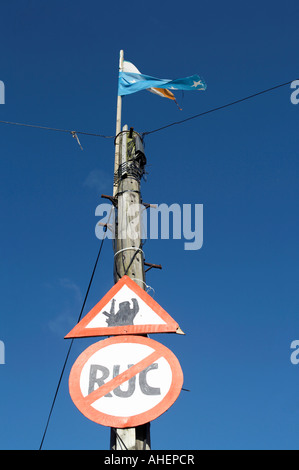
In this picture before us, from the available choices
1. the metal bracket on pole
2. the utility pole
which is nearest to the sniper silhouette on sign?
the utility pole

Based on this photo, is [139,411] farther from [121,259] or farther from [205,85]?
[205,85]

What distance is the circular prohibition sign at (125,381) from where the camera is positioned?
2887mm

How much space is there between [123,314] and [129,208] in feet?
4.93

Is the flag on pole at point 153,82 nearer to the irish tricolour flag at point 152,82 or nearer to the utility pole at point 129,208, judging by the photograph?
the irish tricolour flag at point 152,82

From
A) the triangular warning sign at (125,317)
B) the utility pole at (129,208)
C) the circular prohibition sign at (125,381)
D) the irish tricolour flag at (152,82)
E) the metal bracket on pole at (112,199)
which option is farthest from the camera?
the irish tricolour flag at (152,82)

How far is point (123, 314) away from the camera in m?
3.54

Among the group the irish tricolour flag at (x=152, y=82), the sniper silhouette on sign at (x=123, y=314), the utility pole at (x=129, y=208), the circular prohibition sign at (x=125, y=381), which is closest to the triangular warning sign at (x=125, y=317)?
the sniper silhouette on sign at (x=123, y=314)

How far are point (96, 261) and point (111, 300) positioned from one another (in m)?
2.13

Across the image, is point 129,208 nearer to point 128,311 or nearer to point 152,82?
point 128,311

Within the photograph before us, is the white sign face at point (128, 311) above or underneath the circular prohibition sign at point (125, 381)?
above

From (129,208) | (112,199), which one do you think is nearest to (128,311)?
(129,208)

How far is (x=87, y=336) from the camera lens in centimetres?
343
